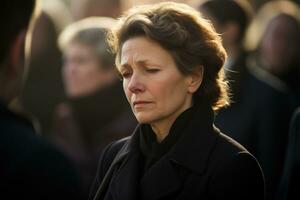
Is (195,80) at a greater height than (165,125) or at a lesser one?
greater

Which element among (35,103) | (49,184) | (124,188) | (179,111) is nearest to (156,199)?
(124,188)

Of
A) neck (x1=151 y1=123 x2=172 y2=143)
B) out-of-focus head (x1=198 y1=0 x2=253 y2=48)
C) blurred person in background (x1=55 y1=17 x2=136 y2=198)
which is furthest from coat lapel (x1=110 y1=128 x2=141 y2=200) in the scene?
out-of-focus head (x1=198 y1=0 x2=253 y2=48)

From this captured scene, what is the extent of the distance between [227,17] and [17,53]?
5.08 meters

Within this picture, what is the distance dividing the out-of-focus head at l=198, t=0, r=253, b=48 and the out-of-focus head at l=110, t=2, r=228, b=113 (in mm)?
3083

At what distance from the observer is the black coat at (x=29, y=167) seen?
317cm

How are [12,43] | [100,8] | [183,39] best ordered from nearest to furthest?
→ [12,43] < [183,39] < [100,8]

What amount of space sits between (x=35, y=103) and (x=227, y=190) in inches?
172

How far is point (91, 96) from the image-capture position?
7715 millimetres

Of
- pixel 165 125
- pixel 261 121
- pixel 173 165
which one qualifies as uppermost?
pixel 165 125

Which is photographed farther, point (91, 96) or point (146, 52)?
point (91, 96)

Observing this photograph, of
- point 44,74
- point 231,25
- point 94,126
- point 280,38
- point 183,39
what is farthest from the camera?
point 280,38

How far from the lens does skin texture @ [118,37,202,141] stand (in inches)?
190

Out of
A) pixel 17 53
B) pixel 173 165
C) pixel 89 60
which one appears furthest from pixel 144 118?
pixel 89 60

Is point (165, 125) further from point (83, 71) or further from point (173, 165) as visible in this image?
point (83, 71)
